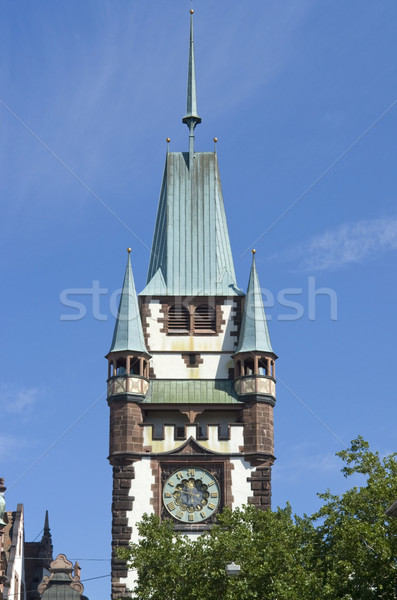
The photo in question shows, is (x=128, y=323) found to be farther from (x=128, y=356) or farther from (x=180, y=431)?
(x=180, y=431)

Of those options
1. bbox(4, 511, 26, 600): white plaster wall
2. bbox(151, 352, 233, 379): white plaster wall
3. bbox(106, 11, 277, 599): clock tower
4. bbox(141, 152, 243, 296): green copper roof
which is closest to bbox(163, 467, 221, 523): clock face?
bbox(106, 11, 277, 599): clock tower

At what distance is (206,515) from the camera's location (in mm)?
89125

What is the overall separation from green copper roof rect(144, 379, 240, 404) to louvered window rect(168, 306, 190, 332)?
3460mm

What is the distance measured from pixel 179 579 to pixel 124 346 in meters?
18.4

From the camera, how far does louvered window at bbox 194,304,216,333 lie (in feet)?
314

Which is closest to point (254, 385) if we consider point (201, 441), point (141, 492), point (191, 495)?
point (201, 441)

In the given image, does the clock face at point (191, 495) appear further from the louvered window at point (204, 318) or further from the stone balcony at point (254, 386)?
the louvered window at point (204, 318)

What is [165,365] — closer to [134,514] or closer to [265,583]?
[134,514]

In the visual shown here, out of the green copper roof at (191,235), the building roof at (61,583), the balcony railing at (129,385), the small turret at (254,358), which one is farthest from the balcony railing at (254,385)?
the building roof at (61,583)

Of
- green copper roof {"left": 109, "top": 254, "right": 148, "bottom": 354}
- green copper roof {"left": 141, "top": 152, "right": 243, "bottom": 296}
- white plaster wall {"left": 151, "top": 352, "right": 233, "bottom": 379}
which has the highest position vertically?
green copper roof {"left": 141, "top": 152, "right": 243, "bottom": 296}

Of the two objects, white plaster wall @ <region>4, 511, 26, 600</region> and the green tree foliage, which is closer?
the green tree foliage

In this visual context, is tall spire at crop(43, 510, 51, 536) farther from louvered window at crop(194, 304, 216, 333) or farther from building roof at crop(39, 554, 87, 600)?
louvered window at crop(194, 304, 216, 333)

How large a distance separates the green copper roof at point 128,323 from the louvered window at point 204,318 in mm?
3187

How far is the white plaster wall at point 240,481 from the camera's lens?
8962cm
